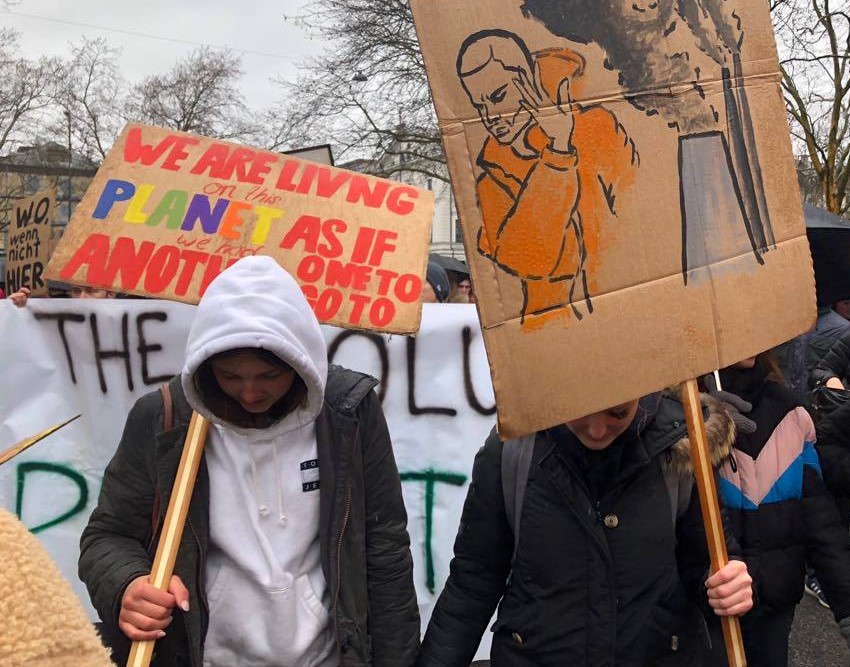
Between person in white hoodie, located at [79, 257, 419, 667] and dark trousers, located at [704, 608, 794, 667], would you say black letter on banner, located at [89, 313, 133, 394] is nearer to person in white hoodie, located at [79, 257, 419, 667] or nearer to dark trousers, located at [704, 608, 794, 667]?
person in white hoodie, located at [79, 257, 419, 667]

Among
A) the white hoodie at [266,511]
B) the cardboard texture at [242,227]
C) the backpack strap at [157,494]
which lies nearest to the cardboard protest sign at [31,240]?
the cardboard texture at [242,227]

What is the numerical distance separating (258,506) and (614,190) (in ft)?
3.15

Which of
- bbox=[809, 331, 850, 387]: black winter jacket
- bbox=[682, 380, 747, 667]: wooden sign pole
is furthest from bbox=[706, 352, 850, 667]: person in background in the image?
bbox=[809, 331, 850, 387]: black winter jacket

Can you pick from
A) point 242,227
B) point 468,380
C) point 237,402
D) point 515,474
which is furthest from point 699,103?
point 468,380

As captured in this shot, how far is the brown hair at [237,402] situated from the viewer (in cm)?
166

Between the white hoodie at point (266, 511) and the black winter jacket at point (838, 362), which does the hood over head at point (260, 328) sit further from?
the black winter jacket at point (838, 362)

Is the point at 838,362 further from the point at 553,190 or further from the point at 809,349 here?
the point at 553,190

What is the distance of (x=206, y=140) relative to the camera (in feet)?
8.63

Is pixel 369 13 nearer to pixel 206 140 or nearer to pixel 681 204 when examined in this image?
pixel 206 140

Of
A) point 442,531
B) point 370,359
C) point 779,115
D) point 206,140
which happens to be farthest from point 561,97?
point 442,531

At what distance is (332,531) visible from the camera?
165 centimetres

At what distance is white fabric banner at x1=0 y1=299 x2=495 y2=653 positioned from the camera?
9.77 ft

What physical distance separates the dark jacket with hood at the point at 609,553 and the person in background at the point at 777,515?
0.46m

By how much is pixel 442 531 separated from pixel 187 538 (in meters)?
1.63
